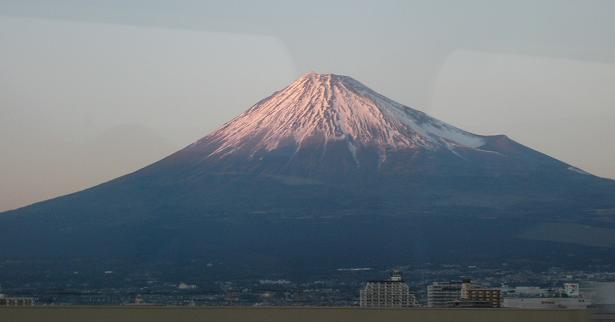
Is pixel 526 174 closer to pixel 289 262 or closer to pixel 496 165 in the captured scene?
pixel 496 165

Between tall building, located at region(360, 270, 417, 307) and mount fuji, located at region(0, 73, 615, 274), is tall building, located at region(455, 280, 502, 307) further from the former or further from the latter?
mount fuji, located at region(0, 73, 615, 274)

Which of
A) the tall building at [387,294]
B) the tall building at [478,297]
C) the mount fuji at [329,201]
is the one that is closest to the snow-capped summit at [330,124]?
the mount fuji at [329,201]

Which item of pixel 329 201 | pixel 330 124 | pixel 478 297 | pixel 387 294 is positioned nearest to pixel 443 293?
pixel 387 294

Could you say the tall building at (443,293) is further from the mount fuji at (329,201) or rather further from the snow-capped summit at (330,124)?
the snow-capped summit at (330,124)

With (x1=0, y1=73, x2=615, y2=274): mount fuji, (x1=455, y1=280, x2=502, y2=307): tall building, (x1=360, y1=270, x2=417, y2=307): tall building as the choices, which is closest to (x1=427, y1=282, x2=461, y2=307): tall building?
(x1=455, y1=280, x2=502, y2=307): tall building

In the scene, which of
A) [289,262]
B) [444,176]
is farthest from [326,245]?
[444,176]

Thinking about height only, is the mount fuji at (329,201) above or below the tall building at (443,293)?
above
